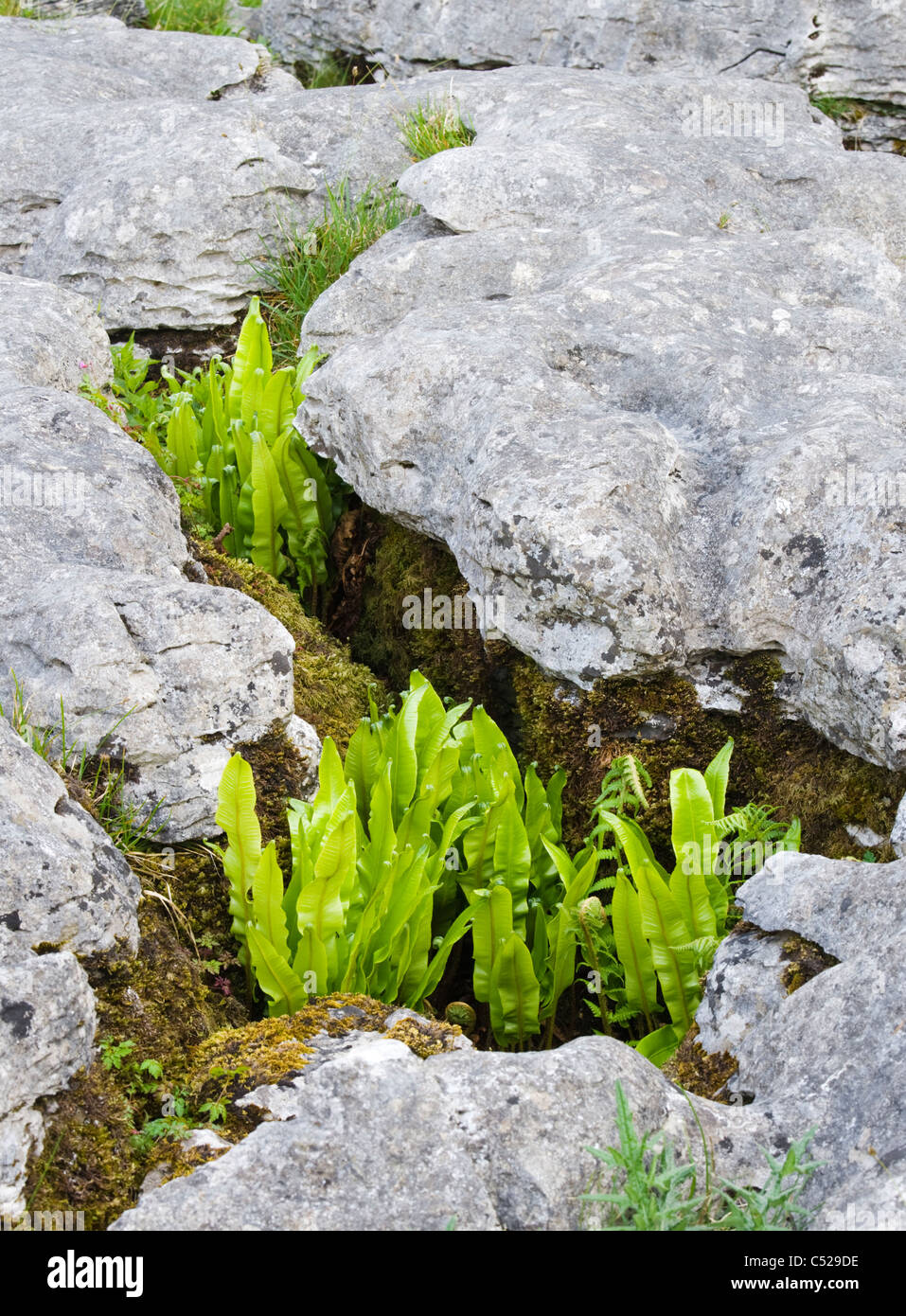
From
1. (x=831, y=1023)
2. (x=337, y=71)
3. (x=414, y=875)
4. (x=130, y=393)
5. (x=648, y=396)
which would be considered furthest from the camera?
(x=337, y=71)

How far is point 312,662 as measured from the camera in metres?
4.77

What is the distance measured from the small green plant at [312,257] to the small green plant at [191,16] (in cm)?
456

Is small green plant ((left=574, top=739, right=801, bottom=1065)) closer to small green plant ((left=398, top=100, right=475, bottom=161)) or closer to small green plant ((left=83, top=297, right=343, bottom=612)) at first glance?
small green plant ((left=83, top=297, right=343, bottom=612))

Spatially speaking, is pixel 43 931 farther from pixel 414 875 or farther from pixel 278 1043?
pixel 414 875

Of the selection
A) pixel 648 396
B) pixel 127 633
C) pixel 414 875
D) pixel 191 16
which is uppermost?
pixel 191 16

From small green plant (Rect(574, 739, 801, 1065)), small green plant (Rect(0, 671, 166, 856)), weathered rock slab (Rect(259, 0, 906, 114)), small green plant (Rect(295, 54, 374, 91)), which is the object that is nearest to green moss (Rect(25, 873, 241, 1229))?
small green plant (Rect(0, 671, 166, 856))

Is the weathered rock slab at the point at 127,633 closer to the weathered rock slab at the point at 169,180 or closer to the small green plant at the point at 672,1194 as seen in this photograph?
the small green plant at the point at 672,1194

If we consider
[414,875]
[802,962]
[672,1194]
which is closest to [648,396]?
[414,875]

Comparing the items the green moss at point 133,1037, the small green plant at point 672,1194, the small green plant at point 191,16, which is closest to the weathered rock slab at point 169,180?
the small green plant at point 191,16

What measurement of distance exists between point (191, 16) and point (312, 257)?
5220 mm

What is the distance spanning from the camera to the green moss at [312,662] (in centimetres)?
454

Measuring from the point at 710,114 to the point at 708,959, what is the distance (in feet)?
18.8
